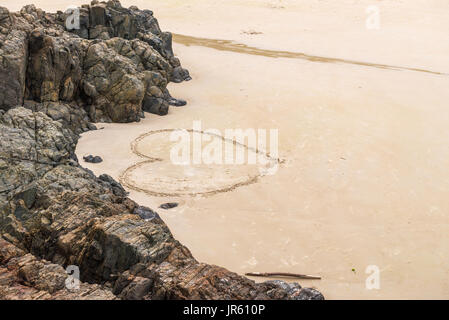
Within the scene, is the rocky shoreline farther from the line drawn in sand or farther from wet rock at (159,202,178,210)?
the line drawn in sand

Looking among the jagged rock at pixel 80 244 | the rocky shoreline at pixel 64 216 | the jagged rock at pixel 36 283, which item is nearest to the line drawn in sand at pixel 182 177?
the rocky shoreline at pixel 64 216

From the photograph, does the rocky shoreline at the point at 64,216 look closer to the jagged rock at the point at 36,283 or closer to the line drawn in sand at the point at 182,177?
the jagged rock at the point at 36,283

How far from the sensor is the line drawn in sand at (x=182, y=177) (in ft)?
57.7

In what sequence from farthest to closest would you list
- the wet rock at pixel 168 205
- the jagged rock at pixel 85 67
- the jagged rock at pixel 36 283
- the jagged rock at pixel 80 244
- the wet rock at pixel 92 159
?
the jagged rock at pixel 85 67
the wet rock at pixel 92 159
the wet rock at pixel 168 205
the jagged rock at pixel 80 244
the jagged rock at pixel 36 283

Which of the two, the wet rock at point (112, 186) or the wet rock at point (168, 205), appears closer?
the wet rock at point (112, 186)

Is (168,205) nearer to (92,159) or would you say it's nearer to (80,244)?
(92,159)

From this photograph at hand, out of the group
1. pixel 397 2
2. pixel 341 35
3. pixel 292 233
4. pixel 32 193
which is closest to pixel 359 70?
pixel 341 35

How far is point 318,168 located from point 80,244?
37.9ft

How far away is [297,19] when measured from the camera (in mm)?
54625

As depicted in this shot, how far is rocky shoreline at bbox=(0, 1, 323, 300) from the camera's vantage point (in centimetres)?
921

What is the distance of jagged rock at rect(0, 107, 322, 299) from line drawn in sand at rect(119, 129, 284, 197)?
12.5 feet

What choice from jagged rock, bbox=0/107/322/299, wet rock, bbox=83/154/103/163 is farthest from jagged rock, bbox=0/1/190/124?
jagged rock, bbox=0/107/322/299

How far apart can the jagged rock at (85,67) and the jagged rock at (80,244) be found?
682 centimetres

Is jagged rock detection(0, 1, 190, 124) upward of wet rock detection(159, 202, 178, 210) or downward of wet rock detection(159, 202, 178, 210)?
upward
